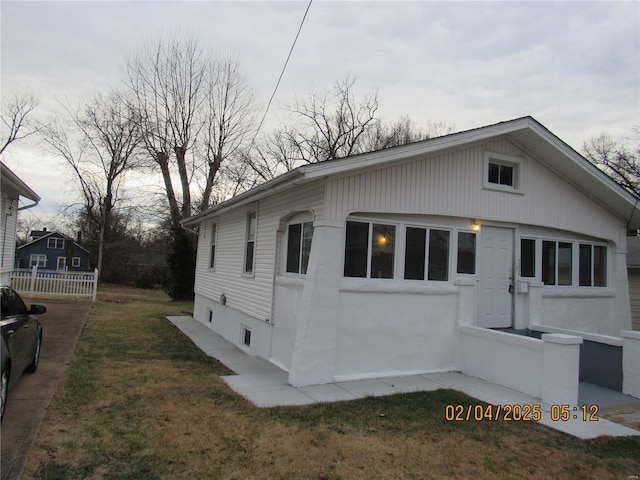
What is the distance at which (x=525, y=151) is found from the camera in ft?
29.0

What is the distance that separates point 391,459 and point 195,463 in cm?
Answer: 182

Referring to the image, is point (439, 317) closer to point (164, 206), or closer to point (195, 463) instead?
point (195, 463)

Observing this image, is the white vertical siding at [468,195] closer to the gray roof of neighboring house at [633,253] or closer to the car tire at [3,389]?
the gray roof of neighboring house at [633,253]

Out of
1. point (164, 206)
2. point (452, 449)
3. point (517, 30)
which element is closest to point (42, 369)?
point (452, 449)

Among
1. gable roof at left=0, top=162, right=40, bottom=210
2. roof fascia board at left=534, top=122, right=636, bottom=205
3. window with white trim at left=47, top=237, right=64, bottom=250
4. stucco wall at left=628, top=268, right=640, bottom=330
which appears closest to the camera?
roof fascia board at left=534, top=122, right=636, bottom=205

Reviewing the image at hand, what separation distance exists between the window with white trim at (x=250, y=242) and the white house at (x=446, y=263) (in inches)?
6.6

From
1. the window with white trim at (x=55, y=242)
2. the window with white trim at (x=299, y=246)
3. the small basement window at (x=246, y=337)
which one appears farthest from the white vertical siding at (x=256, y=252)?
the window with white trim at (x=55, y=242)

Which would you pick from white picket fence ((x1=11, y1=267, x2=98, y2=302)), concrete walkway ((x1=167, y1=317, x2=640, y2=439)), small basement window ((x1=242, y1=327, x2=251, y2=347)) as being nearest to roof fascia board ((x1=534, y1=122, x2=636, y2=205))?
concrete walkway ((x1=167, y1=317, x2=640, y2=439))

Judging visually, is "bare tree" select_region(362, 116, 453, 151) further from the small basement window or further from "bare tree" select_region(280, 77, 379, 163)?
the small basement window

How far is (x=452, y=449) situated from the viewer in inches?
177

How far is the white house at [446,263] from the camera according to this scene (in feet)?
22.6

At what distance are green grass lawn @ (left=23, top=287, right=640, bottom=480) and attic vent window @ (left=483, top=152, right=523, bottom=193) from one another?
4.19 m

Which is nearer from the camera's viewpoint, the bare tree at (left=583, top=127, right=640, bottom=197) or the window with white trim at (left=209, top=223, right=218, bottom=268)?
the window with white trim at (left=209, top=223, right=218, bottom=268)

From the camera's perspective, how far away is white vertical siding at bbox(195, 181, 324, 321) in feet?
26.2
